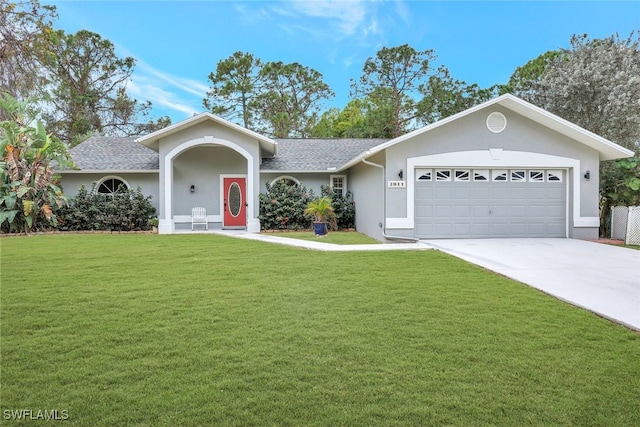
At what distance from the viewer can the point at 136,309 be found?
4848 millimetres

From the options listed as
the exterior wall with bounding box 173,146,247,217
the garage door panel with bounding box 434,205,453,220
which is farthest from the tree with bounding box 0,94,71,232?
the garage door panel with bounding box 434,205,453,220

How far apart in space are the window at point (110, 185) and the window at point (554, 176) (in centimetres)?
1584

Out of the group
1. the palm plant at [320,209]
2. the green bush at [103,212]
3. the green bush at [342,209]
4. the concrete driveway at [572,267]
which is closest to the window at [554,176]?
the concrete driveway at [572,267]

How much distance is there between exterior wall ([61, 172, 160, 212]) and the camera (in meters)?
15.8

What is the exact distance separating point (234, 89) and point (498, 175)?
931 inches

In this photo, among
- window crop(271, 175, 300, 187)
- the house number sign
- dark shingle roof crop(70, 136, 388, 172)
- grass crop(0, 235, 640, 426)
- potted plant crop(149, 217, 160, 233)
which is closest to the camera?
grass crop(0, 235, 640, 426)

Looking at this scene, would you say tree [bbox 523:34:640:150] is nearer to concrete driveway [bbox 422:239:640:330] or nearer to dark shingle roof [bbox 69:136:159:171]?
concrete driveway [bbox 422:239:640:330]

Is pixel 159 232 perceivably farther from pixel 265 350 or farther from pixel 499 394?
pixel 499 394

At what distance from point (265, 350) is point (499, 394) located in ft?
6.64

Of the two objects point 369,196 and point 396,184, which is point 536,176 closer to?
point 396,184

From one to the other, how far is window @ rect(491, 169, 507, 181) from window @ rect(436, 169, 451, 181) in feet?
4.64

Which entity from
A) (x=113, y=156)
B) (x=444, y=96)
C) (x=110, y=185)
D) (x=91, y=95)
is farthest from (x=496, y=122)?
(x=91, y=95)

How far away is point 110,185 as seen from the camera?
16141 millimetres

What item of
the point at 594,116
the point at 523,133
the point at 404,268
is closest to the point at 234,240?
the point at 404,268
